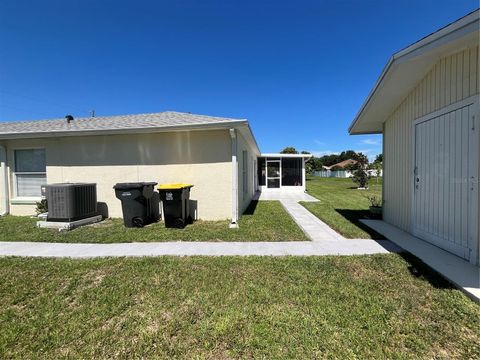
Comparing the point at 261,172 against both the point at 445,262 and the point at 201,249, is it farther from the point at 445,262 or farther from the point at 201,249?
the point at 445,262

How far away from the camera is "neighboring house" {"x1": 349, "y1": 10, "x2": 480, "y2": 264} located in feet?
11.9

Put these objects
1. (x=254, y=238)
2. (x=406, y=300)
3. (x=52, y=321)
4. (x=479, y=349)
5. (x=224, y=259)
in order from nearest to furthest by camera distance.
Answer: (x=479, y=349) < (x=52, y=321) < (x=406, y=300) < (x=224, y=259) < (x=254, y=238)

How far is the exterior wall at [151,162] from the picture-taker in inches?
273

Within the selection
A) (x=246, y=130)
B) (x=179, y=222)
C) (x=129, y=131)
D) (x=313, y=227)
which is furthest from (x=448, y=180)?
(x=129, y=131)

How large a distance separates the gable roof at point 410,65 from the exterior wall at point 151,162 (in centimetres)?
418

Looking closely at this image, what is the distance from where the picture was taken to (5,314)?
8.72 ft

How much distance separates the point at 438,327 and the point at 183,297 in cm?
282

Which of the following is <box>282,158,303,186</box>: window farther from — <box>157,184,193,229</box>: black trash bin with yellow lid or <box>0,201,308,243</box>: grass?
<box>157,184,193,229</box>: black trash bin with yellow lid

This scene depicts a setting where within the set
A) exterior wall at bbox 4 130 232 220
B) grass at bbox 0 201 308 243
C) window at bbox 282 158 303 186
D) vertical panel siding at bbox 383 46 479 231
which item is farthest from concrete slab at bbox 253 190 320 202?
exterior wall at bbox 4 130 232 220

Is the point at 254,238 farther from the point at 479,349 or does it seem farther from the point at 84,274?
the point at 479,349

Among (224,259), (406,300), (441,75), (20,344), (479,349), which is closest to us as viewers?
(479,349)

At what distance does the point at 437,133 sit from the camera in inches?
177

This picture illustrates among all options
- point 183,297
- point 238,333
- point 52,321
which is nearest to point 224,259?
point 183,297

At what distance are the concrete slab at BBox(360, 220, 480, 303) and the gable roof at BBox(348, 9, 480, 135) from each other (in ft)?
11.2
